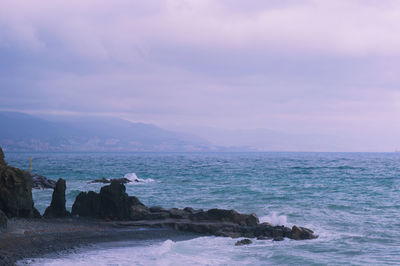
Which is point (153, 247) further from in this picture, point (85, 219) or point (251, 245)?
point (85, 219)

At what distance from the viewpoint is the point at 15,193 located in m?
23.2

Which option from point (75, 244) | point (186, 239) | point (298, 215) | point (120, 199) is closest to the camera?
point (75, 244)

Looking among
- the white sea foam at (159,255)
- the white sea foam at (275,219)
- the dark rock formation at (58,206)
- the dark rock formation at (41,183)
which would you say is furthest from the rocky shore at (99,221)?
the dark rock formation at (41,183)

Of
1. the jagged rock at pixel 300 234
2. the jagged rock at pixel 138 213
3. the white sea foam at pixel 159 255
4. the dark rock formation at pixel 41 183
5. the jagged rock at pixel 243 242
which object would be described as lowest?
the dark rock formation at pixel 41 183

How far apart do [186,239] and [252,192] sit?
69.0 ft

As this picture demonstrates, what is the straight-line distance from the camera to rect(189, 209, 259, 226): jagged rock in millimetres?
23594

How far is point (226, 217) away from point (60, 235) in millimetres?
8349

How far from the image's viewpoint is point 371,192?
42438mm

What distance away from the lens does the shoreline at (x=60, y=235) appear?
56.2 feet

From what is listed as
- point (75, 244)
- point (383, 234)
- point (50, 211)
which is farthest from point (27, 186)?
point (383, 234)

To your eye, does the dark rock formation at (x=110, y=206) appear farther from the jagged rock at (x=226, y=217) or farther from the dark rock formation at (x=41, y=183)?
the dark rock formation at (x=41, y=183)

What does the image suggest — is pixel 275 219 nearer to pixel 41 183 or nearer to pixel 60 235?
pixel 60 235

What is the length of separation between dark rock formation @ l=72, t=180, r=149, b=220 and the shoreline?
0.94 meters

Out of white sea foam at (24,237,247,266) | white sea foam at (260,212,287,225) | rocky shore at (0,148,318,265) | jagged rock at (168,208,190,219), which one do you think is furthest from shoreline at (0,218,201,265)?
white sea foam at (260,212,287,225)
